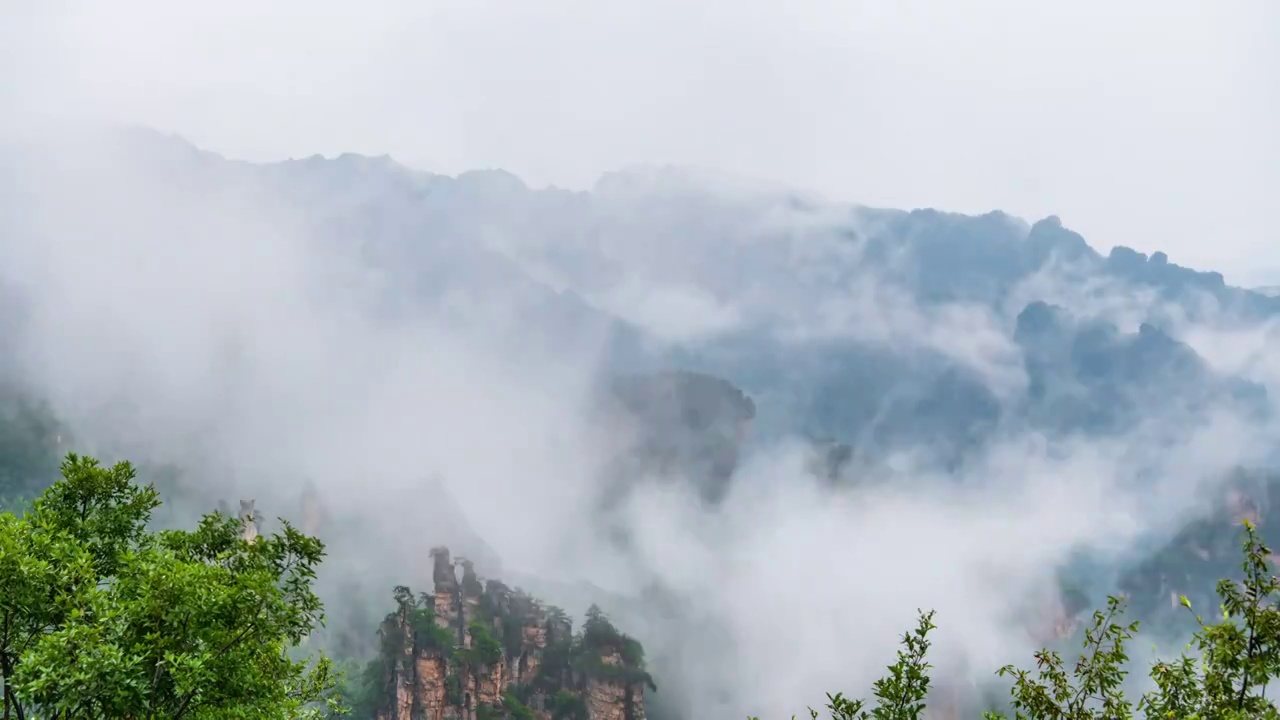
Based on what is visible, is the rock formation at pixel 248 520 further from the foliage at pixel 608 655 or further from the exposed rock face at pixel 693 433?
the exposed rock face at pixel 693 433

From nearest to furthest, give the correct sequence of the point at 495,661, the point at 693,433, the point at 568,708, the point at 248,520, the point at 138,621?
1. the point at 138,621
2. the point at 248,520
3. the point at 495,661
4. the point at 568,708
5. the point at 693,433

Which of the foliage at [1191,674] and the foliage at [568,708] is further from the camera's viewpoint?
the foliage at [568,708]

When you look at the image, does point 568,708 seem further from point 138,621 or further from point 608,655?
point 138,621

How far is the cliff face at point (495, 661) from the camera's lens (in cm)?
10406

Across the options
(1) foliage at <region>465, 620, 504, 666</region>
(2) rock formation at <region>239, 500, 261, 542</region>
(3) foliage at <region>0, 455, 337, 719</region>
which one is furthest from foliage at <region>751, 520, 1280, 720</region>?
(1) foliage at <region>465, 620, 504, 666</region>

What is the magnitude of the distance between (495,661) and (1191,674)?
105281mm

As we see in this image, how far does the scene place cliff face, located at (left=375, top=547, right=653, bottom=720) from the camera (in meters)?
104

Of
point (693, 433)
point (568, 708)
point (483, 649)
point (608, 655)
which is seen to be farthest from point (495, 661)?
point (693, 433)

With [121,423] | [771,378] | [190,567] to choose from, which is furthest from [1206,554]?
[121,423]

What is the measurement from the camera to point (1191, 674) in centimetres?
1227

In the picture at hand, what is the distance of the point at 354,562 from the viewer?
490 ft

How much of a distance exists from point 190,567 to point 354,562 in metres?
149

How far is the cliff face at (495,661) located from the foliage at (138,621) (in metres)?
96.5

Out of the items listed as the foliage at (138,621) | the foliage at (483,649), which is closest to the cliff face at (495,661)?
the foliage at (483,649)
